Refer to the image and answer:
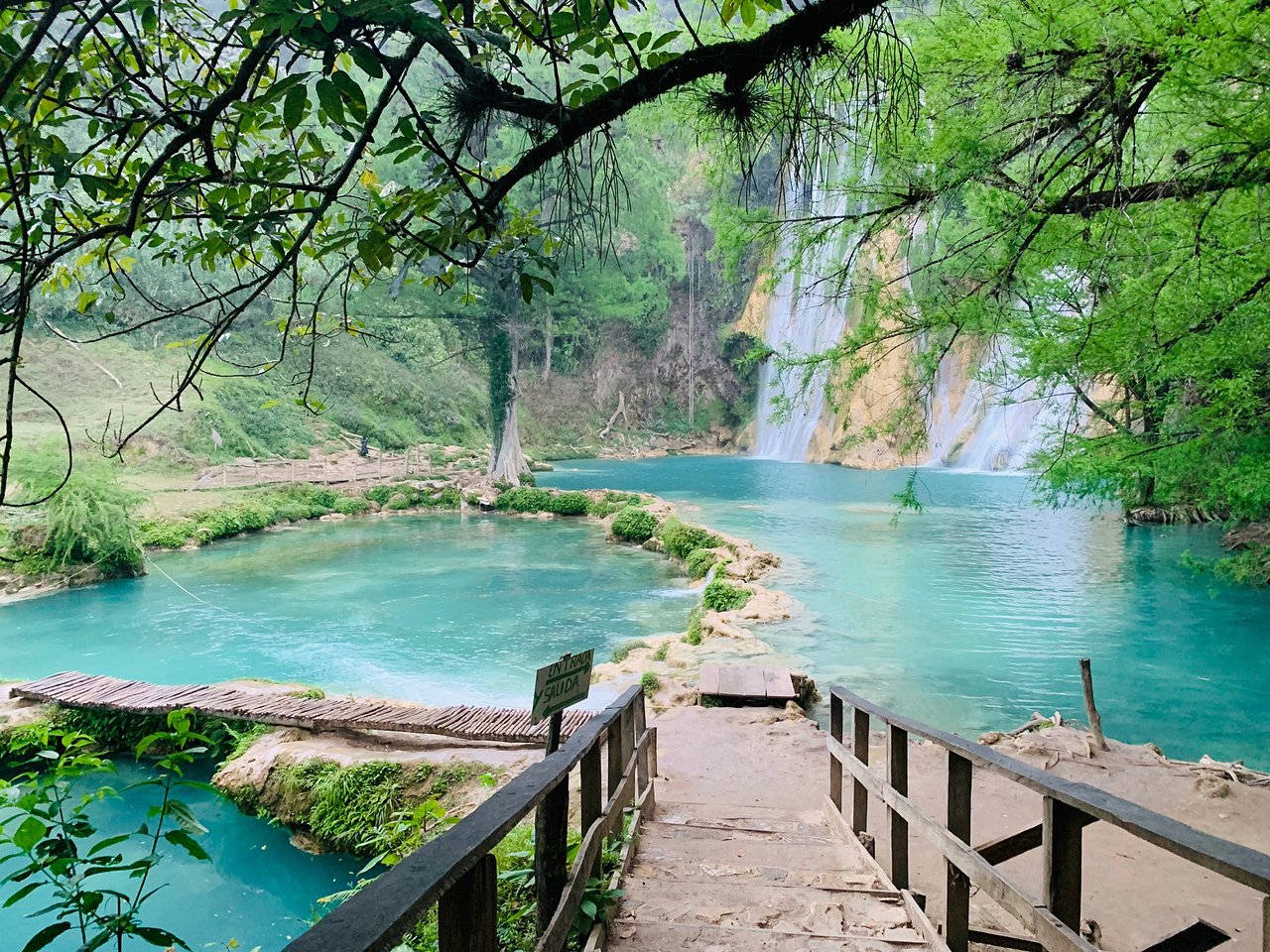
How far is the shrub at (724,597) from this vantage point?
1280 centimetres

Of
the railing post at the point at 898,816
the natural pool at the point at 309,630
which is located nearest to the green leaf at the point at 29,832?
the railing post at the point at 898,816

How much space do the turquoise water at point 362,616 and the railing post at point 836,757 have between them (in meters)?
5.54

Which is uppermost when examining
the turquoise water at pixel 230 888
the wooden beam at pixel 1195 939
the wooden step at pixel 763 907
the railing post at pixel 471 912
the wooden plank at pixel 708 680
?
the railing post at pixel 471 912

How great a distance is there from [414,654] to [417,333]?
81.1 feet

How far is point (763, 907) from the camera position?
287 cm

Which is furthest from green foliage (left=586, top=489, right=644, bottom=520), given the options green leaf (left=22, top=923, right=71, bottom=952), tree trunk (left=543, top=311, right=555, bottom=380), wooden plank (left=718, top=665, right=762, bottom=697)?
tree trunk (left=543, top=311, right=555, bottom=380)

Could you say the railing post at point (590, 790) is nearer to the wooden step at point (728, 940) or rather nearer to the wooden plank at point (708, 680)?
the wooden step at point (728, 940)

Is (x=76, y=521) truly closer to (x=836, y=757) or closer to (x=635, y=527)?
(x=635, y=527)

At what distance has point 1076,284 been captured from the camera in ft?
27.7

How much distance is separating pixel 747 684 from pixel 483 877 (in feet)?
22.5

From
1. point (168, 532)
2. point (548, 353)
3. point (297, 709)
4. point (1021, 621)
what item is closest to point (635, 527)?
point (1021, 621)

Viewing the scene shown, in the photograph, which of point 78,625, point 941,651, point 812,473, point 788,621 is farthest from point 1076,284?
point 812,473

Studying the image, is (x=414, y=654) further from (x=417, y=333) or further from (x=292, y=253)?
(x=417, y=333)

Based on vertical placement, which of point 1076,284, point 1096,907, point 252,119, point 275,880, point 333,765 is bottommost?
point 275,880
